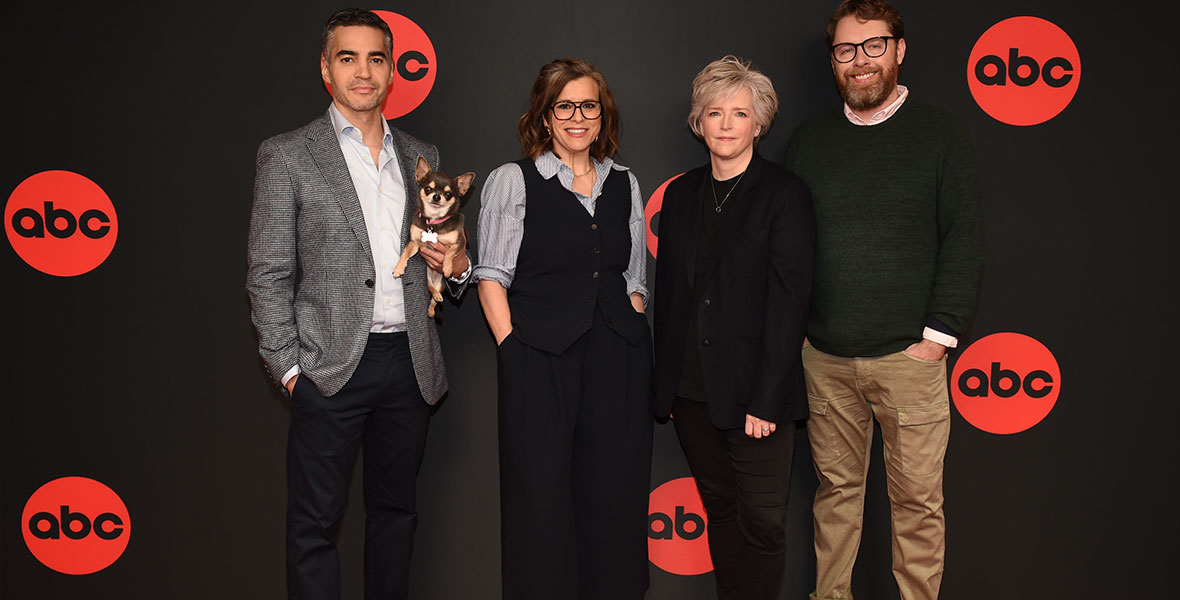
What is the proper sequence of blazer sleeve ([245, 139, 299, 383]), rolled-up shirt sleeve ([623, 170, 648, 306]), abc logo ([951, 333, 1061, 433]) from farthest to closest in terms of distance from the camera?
abc logo ([951, 333, 1061, 433]) < rolled-up shirt sleeve ([623, 170, 648, 306]) < blazer sleeve ([245, 139, 299, 383])

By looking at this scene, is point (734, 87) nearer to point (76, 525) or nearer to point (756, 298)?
point (756, 298)

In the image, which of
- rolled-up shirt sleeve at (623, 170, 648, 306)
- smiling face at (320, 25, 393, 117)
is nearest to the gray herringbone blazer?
smiling face at (320, 25, 393, 117)

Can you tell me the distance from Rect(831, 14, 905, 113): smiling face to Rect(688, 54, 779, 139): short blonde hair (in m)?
0.33

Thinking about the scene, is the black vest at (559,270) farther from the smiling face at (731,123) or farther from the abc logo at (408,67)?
the abc logo at (408,67)

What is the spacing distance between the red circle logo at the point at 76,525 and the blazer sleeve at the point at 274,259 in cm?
150

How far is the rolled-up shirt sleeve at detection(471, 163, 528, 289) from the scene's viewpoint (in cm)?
218

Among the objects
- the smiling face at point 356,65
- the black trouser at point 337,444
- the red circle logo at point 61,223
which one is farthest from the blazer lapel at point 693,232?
the red circle logo at point 61,223

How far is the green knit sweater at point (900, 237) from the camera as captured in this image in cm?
225

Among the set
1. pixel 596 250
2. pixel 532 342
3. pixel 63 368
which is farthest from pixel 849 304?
pixel 63 368

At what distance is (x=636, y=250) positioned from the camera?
94.9 inches

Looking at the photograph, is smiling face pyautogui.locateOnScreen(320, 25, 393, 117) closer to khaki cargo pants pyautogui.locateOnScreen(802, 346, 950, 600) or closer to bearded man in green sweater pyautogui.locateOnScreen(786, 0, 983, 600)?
bearded man in green sweater pyautogui.locateOnScreen(786, 0, 983, 600)

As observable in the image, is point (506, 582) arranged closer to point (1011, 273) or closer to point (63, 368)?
point (63, 368)

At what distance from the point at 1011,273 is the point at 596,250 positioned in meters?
1.86

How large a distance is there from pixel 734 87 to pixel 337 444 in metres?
1.74
